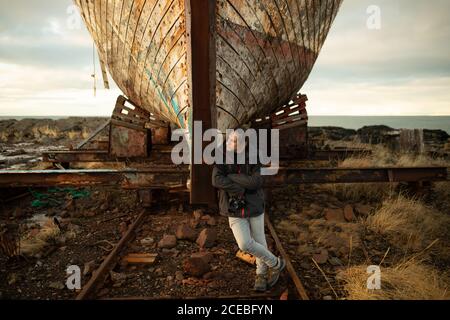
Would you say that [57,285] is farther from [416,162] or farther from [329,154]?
[416,162]

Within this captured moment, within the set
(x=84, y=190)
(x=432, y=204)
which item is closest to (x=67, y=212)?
(x=84, y=190)

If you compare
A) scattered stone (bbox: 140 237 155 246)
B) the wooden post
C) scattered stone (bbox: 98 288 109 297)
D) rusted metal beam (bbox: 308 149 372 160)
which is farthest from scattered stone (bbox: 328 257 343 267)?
rusted metal beam (bbox: 308 149 372 160)

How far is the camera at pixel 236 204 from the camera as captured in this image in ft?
7.85

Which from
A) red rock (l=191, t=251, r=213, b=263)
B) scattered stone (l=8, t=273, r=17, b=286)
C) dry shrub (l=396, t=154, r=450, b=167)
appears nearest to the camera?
scattered stone (l=8, t=273, r=17, b=286)

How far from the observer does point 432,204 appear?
469cm

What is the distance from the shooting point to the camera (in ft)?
7.85

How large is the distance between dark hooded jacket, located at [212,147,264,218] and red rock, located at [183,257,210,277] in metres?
0.62

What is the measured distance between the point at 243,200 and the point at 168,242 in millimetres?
1301

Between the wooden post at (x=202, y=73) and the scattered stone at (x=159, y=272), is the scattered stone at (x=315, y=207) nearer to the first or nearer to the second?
the wooden post at (x=202, y=73)

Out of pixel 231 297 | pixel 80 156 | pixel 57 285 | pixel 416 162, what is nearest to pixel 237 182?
pixel 231 297

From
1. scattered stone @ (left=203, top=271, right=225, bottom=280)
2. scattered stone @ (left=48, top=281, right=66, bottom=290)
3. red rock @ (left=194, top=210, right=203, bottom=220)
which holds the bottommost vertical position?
scattered stone @ (left=48, top=281, right=66, bottom=290)

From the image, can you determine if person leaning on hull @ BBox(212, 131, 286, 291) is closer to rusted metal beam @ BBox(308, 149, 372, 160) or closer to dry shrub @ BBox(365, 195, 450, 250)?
dry shrub @ BBox(365, 195, 450, 250)

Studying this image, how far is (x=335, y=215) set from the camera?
160 inches
